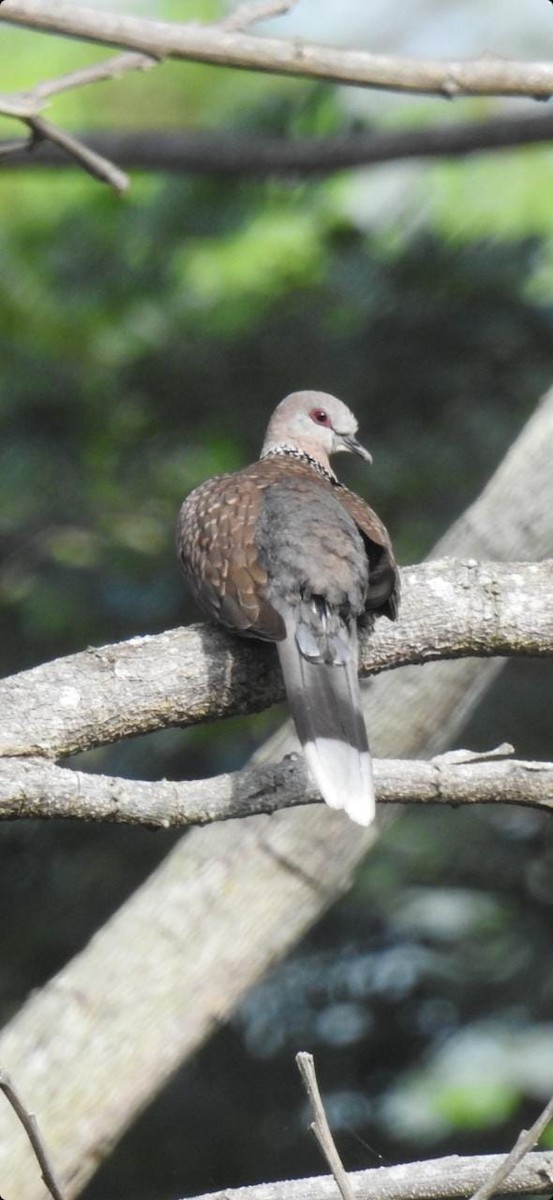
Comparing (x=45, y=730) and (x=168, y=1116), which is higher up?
(x=45, y=730)

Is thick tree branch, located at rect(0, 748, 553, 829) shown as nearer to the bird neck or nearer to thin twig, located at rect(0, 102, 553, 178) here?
the bird neck

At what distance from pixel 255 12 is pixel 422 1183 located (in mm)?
2073

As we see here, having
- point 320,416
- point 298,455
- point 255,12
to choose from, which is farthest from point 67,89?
point 320,416

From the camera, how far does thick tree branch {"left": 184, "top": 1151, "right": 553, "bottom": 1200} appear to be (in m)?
2.59

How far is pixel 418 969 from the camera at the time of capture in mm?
6059

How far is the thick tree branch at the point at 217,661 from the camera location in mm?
3293

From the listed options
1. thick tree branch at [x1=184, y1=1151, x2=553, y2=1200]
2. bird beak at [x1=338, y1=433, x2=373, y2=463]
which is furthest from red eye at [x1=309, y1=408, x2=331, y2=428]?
thick tree branch at [x1=184, y1=1151, x2=553, y2=1200]

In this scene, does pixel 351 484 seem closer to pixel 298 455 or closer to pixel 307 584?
pixel 298 455

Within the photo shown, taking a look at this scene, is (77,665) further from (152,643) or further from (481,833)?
(481,833)

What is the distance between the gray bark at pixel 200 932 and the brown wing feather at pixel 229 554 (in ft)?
4.22

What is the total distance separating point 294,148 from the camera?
6.15m

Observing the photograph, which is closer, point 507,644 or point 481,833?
point 507,644

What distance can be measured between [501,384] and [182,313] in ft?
4.31

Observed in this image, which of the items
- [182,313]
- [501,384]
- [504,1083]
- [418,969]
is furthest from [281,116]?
[504,1083]
